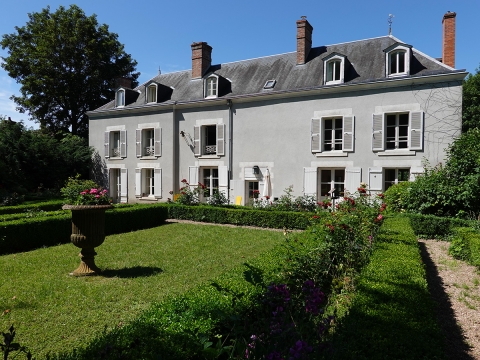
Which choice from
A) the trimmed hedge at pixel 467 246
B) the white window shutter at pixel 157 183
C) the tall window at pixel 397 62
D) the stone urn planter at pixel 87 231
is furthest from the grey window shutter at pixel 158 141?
the trimmed hedge at pixel 467 246

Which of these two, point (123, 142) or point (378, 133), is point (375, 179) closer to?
point (378, 133)

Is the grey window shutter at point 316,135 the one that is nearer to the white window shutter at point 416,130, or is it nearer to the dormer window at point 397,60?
the dormer window at point 397,60

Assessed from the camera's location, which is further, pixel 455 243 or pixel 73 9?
pixel 73 9

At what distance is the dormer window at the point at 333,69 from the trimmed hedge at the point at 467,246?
23.6 ft

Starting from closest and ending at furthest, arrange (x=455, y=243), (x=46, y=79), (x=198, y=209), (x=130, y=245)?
(x=455, y=243)
(x=130, y=245)
(x=198, y=209)
(x=46, y=79)

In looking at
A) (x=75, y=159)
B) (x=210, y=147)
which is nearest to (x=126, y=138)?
(x=75, y=159)

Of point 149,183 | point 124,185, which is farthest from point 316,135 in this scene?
point 124,185

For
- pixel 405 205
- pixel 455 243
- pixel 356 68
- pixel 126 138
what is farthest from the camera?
pixel 126 138

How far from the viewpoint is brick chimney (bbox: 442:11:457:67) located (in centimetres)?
1180

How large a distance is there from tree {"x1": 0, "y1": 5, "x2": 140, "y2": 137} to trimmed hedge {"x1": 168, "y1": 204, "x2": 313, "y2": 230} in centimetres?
1415

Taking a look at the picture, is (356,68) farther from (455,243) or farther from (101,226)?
(101,226)

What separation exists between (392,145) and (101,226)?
9947mm

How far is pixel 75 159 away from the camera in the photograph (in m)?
17.8

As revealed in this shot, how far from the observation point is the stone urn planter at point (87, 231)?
219 inches
